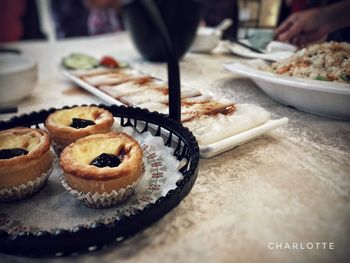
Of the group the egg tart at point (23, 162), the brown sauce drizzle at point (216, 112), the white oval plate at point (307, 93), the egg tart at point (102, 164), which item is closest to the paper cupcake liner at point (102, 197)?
the egg tart at point (102, 164)

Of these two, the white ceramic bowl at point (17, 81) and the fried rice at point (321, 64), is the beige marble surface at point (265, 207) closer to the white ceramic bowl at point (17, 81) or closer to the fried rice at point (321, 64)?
the fried rice at point (321, 64)

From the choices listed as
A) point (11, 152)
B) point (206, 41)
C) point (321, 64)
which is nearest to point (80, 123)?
point (11, 152)

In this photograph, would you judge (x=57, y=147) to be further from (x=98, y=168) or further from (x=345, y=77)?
(x=345, y=77)

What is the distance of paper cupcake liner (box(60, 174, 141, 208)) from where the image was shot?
83cm

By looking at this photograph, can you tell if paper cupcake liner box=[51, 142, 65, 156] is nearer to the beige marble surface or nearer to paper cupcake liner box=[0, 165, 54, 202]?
paper cupcake liner box=[0, 165, 54, 202]

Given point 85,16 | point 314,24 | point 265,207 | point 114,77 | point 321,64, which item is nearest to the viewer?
point 265,207

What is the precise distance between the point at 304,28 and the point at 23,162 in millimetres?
1875

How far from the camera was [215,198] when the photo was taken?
0.83 m

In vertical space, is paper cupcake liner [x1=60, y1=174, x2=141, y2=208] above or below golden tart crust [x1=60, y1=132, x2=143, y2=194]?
below

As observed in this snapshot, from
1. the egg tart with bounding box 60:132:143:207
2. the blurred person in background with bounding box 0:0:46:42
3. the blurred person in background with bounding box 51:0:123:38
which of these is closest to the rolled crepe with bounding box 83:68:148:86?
the egg tart with bounding box 60:132:143:207

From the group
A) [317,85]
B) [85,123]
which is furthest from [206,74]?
[85,123]

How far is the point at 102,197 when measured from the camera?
832 mm

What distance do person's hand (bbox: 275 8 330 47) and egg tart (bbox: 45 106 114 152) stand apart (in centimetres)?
146

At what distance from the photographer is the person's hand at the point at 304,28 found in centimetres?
198
